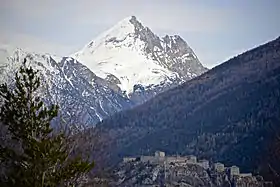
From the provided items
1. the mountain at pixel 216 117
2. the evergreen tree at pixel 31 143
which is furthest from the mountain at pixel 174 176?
the evergreen tree at pixel 31 143

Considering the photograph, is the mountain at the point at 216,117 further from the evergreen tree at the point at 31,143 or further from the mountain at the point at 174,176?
the evergreen tree at the point at 31,143

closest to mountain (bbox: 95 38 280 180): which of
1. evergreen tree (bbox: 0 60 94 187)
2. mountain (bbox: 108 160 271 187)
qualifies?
mountain (bbox: 108 160 271 187)

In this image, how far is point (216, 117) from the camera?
126688mm

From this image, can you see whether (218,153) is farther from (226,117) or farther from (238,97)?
(238,97)

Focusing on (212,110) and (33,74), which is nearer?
(33,74)

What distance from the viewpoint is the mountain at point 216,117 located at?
104625 mm

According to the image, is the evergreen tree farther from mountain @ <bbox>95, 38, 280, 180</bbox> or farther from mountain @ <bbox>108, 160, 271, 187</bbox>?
mountain @ <bbox>95, 38, 280, 180</bbox>

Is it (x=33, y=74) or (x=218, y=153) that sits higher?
(x=218, y=153)

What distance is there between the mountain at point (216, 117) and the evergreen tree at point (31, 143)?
69.4 meters

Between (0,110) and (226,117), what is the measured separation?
10819cm

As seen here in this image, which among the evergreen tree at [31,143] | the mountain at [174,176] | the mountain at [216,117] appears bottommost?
the evergreen tree at [31,143]

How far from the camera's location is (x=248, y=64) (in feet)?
515

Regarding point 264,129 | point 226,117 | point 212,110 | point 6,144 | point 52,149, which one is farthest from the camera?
point 212,110

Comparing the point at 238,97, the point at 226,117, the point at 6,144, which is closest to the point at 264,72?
the point at 238,97
